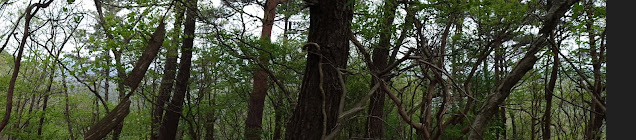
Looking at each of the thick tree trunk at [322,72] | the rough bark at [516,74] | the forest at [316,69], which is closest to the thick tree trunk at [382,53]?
the forest at [316,69]

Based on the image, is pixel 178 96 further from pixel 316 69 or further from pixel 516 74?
pixel 516 74

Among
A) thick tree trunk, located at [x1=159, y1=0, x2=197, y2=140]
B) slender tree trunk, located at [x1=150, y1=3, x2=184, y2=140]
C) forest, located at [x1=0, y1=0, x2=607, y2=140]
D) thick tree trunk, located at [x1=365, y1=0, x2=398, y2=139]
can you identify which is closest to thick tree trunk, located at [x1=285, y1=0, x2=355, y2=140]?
forest, located at [x1=0, y1=0, x2=607, y2=140]

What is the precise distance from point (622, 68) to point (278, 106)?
7955mm

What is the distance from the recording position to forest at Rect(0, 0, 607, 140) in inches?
112

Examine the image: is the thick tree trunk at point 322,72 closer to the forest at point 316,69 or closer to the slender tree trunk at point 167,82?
the forest at point 316,69

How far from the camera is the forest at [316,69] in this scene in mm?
2836

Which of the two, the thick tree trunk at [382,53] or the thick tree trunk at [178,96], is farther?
the thick tree trunk at [178,96]

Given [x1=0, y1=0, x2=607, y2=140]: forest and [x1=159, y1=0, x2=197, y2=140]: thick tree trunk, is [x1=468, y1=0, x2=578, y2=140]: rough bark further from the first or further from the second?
[x1=159, y1=0, x2=197, y2=140]: thick tree trunk

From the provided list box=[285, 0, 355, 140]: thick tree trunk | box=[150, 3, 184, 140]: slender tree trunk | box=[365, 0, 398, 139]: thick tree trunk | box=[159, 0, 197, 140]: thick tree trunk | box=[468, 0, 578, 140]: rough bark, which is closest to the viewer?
box=[468, 0, 578, 140]: rough bark

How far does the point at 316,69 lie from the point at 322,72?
3.5 inches

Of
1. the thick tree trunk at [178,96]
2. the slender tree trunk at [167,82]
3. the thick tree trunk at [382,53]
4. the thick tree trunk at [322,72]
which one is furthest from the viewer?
the thick tree trunk at [178,96]

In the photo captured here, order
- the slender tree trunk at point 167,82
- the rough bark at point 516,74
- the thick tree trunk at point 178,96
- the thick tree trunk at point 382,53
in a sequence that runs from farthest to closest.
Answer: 1. the thick tree trunk at point 178,96
2. the slender tree trunk at point 167,82
3. the thick tree trunk at point 382,53
4. the rough bark at point 516,74

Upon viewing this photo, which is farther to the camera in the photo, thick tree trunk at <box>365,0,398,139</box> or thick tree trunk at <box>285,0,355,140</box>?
thick tree trunk at <box>365,0,398,139</box>

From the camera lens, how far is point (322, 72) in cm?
277
